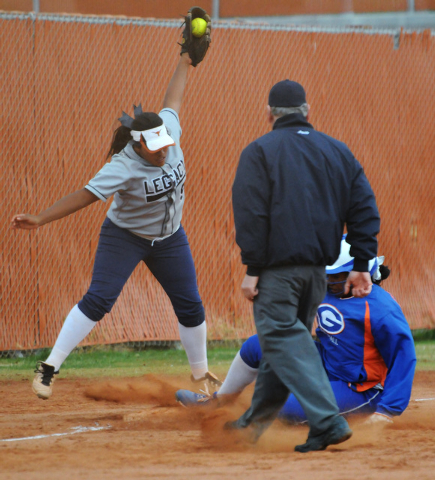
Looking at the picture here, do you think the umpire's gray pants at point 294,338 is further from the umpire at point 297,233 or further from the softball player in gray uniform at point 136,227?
the softball player in gray uniform at point 136,227

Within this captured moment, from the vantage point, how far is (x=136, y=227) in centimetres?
468

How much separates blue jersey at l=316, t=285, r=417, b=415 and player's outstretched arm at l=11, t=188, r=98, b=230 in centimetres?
156

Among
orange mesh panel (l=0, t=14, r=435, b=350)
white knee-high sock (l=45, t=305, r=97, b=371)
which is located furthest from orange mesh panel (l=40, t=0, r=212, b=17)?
white knee-high sock (l=45, t=305, r=97, b=371)

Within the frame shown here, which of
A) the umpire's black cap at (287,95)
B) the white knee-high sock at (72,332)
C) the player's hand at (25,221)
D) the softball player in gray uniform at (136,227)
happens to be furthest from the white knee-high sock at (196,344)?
the umpire's black cap at (287,95)

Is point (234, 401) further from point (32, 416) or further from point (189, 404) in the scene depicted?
point (32, 416)

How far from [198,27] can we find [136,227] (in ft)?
5.16

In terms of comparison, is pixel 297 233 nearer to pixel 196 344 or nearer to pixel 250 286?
pixel 250 286

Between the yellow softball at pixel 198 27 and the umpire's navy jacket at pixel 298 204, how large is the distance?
2.02 meters

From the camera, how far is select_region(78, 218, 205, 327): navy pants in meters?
4.66

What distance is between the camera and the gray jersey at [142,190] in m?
4.45

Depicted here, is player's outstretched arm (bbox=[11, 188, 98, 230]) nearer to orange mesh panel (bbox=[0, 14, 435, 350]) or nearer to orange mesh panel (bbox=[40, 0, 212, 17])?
orange mesh panel (bbox=[0, 14, 435, 350])

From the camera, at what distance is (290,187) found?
10.9 ft


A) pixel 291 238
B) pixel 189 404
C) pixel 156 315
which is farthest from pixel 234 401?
pixel 156 315

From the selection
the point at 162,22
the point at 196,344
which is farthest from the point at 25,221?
the point at 162,22
